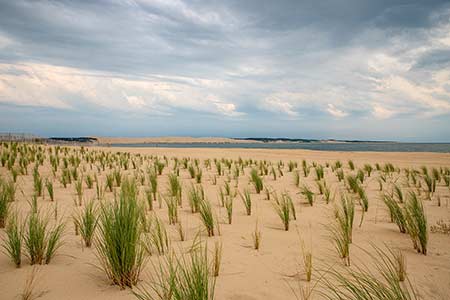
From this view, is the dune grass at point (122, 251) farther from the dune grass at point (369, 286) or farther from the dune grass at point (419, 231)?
the dune grass at point (419, 231)

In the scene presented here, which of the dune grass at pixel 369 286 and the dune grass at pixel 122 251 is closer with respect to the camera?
the dune grass at pixel 369 286

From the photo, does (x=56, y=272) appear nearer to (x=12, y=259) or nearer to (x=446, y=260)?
(x=12, y=259)

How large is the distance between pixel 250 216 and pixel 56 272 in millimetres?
2750

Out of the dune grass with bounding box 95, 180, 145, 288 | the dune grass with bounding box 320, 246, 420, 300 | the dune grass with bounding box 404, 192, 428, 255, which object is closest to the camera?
the dune grass with bounding box 320, 246, 420, 300

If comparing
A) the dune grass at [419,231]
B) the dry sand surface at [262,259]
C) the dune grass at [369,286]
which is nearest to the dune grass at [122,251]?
the dry sand surface at [262,259]

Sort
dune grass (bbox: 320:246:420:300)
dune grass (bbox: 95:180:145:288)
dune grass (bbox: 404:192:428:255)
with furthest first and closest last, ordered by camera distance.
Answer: dune grass (bbox: 404:192:428:255) → dune grass (bbox: 95:180:145:288) → dune grass (bbox: 320:246:420:300)

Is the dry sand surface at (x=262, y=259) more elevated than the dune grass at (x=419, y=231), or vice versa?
the dune grass at (x=419, y=231)

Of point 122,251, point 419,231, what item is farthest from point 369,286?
point 122,251

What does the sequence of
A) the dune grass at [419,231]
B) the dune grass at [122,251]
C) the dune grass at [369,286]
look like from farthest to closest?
the dune grass at [419,231]
the dune grass at [122,251]
the dune grass at [369,286]

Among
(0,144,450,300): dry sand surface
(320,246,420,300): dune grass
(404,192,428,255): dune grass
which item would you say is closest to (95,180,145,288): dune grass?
(0,144,450,300): dry sand surface

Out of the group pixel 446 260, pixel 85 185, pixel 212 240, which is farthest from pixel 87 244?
pixel 85 185

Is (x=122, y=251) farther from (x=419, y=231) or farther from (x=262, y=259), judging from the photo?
(x=419, y=231)

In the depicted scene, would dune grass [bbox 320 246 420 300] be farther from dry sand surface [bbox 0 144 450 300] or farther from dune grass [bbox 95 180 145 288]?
dune grass [bbox 95 180 145 288]

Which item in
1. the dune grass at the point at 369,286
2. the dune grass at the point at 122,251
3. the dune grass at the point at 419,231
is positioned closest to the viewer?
the dune grass at the point at 369,286
